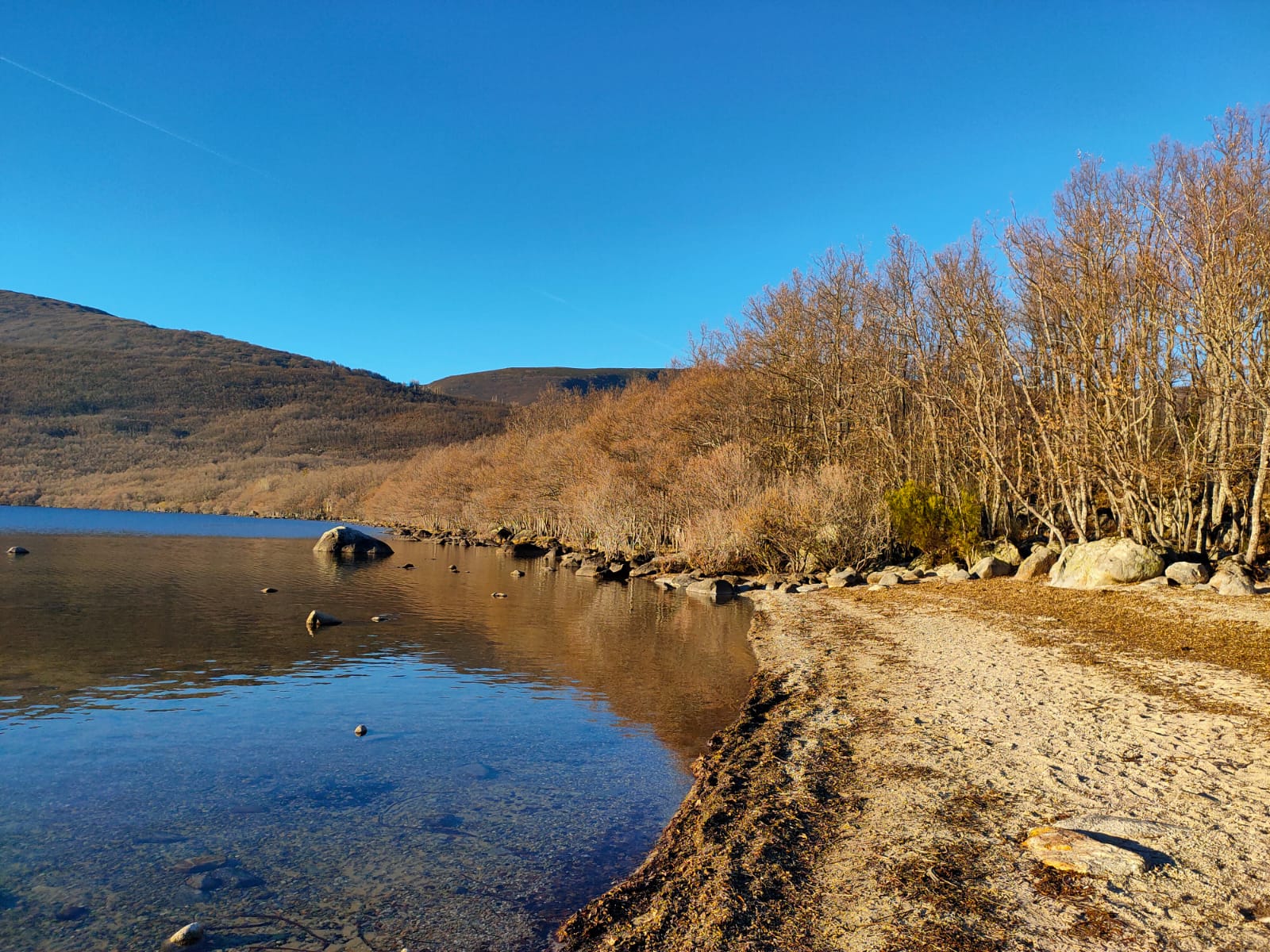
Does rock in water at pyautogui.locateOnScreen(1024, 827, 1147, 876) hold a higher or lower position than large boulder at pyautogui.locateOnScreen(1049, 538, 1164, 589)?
lower

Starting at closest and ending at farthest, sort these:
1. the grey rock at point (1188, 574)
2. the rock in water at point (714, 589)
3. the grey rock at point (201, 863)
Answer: the grey rock at point (201, 863) → the grey rock at point (1188, 574) → the rock in water at point (714, 589)

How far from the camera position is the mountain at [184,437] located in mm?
124125

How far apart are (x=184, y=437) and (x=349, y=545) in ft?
444

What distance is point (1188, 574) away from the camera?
1828cm

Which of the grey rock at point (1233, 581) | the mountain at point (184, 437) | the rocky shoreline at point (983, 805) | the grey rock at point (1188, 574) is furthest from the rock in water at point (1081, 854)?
the mountain at point (184, 437)

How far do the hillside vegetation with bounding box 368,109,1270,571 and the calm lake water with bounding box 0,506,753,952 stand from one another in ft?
36.8

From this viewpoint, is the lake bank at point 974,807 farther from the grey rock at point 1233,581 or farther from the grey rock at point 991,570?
the grey rock at point 991,570

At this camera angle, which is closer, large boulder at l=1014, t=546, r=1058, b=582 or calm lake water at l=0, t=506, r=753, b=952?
calm lake water at l=0, t=506, r=753, b=952

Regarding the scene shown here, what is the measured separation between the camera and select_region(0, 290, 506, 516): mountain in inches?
4887

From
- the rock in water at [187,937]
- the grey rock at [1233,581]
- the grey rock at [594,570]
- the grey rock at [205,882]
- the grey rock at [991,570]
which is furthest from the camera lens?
the grey rock at [594,570]

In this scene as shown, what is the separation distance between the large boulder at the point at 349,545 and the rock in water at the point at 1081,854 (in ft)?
147

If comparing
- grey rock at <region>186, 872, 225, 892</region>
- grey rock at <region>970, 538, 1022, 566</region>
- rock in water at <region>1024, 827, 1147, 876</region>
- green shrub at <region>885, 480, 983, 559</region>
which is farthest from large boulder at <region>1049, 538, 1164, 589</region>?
grey rock at <region>186, 872, 225, 892</region>

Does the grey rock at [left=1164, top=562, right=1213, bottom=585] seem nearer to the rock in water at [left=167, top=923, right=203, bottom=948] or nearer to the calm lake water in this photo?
the calm lake water

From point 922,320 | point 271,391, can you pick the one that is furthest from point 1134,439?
point 271,391
